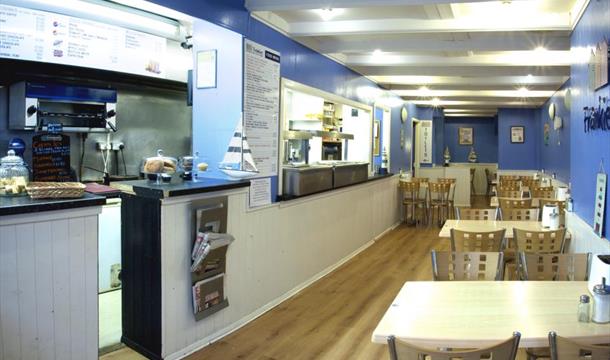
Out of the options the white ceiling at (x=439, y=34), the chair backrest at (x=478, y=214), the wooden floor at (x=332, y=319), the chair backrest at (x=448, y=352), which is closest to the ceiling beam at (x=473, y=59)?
the white ceiling at (x=439, y=34)

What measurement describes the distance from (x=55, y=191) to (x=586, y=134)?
12.1 feet

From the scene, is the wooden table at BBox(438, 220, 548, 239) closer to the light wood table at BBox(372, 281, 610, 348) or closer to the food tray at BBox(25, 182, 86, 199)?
the light wood table at BBox(372, 281, 610, 348)

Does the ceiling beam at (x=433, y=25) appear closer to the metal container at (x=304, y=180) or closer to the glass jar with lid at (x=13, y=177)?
the metal container at (x=304, y=180)

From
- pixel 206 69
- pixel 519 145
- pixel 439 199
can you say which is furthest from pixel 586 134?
pixel 519 145

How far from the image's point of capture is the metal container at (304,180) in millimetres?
4652

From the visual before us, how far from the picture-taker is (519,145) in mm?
11945

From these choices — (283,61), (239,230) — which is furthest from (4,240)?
(283,61)

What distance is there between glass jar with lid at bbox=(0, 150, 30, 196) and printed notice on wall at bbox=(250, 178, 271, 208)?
1785 millimetres

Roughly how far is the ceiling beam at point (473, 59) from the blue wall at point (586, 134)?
1.43 meters

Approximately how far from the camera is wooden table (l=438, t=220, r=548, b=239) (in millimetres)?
4320

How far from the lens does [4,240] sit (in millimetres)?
2227

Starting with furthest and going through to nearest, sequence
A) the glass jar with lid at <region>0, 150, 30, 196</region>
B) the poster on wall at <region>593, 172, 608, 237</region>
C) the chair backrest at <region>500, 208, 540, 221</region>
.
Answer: the chair backrest at <region>500, 208, 540, 221</region> < the poster on wall at <region>593, 172, 608, 237</region> < the glass jar with lid at <region>0, 150, 30, 196</region>

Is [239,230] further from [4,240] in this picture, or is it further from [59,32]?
[59,32]

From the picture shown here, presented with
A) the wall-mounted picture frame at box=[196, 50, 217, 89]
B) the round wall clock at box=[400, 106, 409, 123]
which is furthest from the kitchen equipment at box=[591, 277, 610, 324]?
the round wall clock at box=[400, 106, 409, 123]
